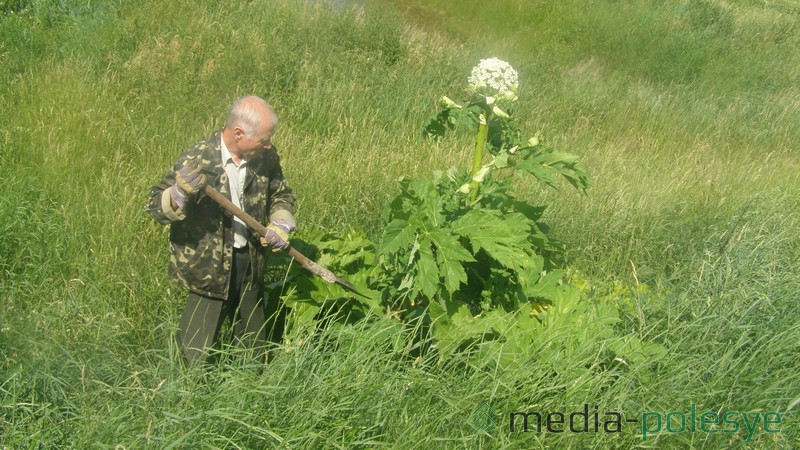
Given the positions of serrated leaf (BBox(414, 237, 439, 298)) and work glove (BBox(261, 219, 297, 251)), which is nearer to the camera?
serrated leaf (BBox(414, 237, 439, 298))

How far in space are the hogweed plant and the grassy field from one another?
0.23 m

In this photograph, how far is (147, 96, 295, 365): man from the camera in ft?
10.8

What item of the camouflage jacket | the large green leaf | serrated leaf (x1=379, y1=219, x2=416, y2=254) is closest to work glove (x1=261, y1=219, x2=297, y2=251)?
the camouflage jacket

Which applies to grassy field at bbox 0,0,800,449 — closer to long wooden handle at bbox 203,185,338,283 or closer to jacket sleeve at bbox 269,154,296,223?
long wooden handle at bbox 203,185,338,283

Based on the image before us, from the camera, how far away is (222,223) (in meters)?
3.43

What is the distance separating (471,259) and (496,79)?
986 mm

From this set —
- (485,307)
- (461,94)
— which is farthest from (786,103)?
(485,307)

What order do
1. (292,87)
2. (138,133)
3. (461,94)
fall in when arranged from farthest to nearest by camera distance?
(461,94)
(292,87)
(138,133)

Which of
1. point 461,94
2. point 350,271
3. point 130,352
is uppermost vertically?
point 350,271

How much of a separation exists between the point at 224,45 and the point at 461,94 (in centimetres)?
274

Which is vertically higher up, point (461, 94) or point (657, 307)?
point (657, 307)

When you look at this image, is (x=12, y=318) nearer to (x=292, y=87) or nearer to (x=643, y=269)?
(x=643, y=269)

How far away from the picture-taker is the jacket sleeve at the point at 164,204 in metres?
3.21

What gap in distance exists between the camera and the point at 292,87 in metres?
7.61
